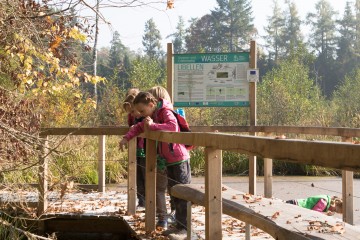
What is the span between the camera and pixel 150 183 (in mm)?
7191

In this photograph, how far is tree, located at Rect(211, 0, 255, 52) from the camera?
9006 cm

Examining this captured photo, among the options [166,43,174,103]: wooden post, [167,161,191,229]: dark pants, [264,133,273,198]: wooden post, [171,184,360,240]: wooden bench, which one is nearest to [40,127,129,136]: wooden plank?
[264,133,273,198]: wooden post

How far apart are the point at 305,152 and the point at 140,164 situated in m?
6.14

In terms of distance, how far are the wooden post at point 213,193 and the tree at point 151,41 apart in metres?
95.7

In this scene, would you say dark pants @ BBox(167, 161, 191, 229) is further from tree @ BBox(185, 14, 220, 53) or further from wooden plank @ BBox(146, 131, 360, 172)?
tree @ BBox(185, 14, 220, 53)

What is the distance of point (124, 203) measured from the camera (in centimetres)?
1002

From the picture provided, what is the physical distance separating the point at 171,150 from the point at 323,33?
305 feet

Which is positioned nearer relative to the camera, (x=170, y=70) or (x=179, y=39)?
(x=170, y=70)

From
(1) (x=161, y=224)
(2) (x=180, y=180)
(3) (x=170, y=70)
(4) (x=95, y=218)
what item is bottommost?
(4) (x=95, y=218)

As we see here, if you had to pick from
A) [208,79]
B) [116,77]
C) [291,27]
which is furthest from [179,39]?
[208,79]

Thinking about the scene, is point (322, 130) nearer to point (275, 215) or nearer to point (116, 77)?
point (275, 215)

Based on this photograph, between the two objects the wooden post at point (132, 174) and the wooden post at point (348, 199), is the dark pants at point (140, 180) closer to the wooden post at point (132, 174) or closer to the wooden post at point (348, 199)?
the wooden post at point (132, 174)

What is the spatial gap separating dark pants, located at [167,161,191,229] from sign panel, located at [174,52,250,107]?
4.92 meters

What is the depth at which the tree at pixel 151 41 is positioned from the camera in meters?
101
